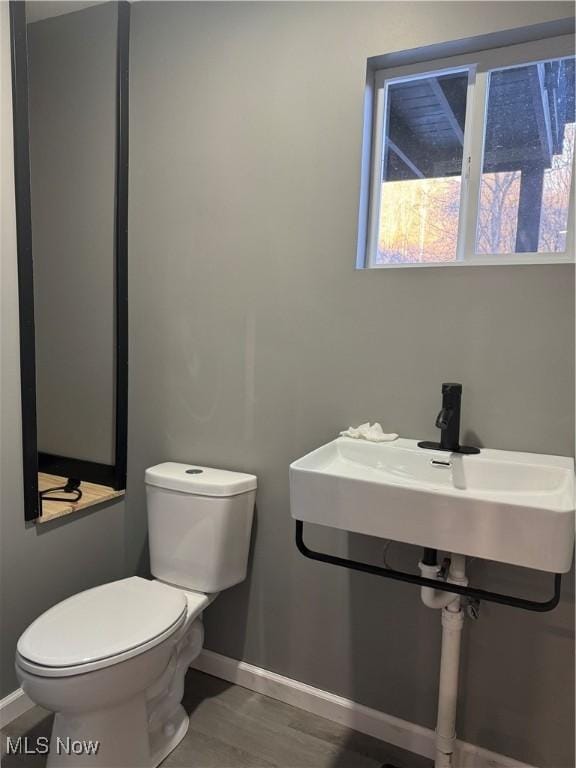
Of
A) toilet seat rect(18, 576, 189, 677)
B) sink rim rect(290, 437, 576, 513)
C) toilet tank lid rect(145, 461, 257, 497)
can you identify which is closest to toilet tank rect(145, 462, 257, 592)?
toilet tank lid rect(145, 461, 257, 497)

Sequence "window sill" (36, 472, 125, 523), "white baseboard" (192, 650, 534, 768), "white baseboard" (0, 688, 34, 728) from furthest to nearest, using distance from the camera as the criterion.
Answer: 1. "window sill" (36, 472, 125, 523)
2. "white baseboard" (0, 688, 34, 728)
3. "white baseboard" (192, 650, 534, 768)

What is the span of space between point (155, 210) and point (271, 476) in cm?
105

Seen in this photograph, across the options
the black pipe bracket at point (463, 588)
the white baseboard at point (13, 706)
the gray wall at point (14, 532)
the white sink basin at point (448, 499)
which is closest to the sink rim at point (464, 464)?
the white sink basin at point (448, 499)

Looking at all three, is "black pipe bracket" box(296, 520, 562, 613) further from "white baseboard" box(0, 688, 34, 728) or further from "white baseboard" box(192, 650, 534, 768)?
"white baseboard" box(0, 688, 34, 728)

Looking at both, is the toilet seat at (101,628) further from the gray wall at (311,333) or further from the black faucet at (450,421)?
the black faucet at (450,421)

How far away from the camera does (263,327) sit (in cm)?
170

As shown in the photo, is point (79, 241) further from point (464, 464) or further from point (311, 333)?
point (464, 464)

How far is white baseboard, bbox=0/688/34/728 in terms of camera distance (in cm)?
160

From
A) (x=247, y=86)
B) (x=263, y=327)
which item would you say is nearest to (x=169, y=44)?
(x=247, y=86)

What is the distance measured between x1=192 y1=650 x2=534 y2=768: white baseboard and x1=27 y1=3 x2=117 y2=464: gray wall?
89 centimetres

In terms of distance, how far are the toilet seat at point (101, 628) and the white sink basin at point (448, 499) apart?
0.55 metres

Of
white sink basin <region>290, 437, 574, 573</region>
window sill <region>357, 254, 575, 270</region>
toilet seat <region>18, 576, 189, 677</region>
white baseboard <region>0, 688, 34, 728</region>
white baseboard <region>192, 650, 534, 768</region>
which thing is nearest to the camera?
white sink basin <region>290, 437, 574, 573</region>

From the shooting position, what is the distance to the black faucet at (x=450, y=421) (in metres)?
1.34

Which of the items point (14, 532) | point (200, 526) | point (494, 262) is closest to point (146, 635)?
point (200, 526)
